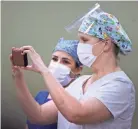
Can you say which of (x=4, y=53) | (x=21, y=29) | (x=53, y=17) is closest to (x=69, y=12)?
(x=53, y=17)

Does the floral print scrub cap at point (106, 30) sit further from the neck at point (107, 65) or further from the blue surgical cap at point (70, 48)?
the blue surgical cap at point (70, 48)

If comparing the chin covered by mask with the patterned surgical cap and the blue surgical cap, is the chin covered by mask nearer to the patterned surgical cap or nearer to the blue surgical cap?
the blue surgical cap

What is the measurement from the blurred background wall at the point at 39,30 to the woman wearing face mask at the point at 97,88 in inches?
25.8

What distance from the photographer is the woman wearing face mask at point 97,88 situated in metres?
1.10

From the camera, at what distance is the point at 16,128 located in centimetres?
228

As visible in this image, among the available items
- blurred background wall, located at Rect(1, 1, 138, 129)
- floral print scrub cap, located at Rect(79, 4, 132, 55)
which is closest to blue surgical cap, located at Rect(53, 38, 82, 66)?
blurred background wall, located at Rect(1, 1, 138, 129)

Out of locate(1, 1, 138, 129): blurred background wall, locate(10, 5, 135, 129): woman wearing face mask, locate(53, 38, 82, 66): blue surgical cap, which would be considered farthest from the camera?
locate(1, 1, 138, 129): blurred background wall

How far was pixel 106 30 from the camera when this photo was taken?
49.1 inches

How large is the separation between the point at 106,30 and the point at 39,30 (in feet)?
3.22

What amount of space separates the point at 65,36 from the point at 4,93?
2.57ft

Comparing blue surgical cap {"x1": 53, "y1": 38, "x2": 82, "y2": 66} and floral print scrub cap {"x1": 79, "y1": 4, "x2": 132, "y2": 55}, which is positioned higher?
floral print scrub cap {"x1": 79, "y1": 4, "x2": 132, "y2": 55}

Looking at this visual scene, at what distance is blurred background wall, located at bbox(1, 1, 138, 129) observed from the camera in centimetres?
190

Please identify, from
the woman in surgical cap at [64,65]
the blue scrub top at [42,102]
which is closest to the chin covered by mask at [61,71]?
the woman in surgical cap at [64,65]

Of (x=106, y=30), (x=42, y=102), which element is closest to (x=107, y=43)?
(x=106, y=30)
